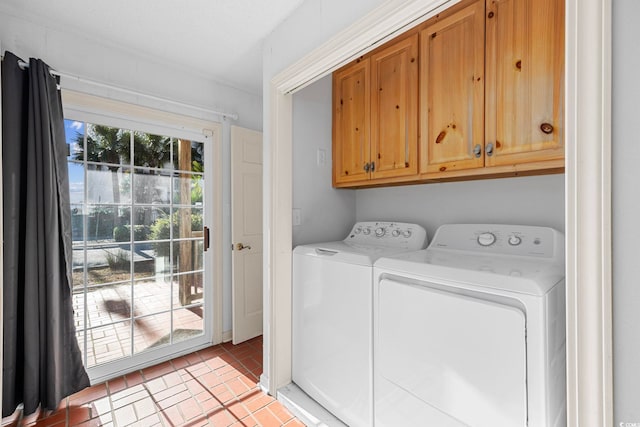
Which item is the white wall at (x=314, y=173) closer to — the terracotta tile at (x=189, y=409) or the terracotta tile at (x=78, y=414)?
the terracotta tile at (x=189, y=409)

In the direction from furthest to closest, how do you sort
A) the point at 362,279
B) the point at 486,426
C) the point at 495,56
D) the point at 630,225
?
the point at 362,279
the point at 495,56
the point at 486,426
the point at 630,225

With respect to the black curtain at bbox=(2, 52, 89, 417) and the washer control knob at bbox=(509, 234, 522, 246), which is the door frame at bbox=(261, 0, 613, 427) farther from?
the black curtain at bbox=(2, 52, 89, 417)

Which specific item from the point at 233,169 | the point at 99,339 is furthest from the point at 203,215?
the point at 99,339

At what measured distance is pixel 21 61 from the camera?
170 centimetres

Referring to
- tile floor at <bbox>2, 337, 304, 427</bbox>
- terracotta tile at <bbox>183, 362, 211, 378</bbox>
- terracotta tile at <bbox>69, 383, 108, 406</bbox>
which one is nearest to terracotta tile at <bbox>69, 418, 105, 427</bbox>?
tile floor at <bbox>2, 337, 304, 427</bbox>

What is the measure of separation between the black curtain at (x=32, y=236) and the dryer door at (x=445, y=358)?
1.97 metres

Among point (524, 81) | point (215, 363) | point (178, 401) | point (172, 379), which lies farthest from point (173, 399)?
point (524, 81)

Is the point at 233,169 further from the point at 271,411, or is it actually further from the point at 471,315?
the point at 471,315

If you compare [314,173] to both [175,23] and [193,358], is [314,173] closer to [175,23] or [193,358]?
[175,23]

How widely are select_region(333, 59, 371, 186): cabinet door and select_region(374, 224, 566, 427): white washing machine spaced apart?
798 millimetres

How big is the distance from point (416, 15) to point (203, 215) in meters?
2.22

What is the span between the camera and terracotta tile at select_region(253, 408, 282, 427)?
1.71 metres

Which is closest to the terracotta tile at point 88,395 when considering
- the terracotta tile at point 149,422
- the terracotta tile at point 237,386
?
the terracotta tile at point 149,422

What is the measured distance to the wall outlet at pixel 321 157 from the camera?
2.16m
